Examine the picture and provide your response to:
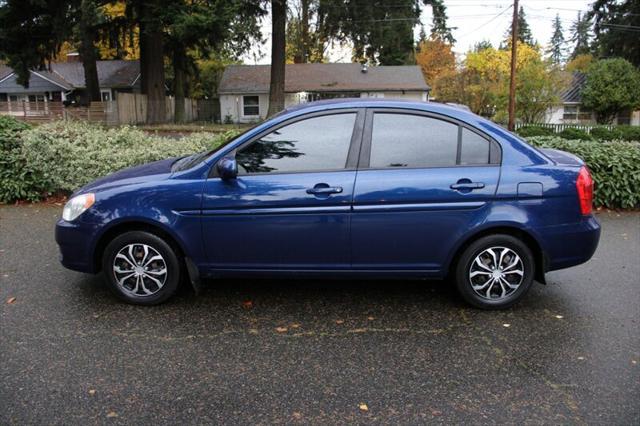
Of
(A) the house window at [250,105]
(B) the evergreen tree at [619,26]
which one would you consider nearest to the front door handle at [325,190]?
(A) the house window at [250,105]

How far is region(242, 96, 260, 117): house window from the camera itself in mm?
42000

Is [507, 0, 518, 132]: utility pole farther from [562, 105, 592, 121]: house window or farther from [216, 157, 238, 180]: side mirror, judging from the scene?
[216, 157, 238, 180]: side mirror

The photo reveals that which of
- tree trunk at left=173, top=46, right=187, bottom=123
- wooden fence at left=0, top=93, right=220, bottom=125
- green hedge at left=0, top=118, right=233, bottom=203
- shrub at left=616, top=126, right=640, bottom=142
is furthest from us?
tree trunk at left=173, top=46, right=187, bottom=123

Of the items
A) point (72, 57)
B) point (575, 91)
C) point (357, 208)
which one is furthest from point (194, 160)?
point (72, 57)

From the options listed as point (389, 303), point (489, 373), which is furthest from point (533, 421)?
point (389, 303)

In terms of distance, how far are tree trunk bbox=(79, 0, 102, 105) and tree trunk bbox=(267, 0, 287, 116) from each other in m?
8.00

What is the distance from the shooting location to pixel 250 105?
42.2 metres

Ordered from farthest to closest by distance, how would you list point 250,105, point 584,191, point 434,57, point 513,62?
point 434,57, point 250,105, point 513,62, point 584,191

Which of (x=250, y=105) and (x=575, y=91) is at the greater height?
(x=575, y=91)

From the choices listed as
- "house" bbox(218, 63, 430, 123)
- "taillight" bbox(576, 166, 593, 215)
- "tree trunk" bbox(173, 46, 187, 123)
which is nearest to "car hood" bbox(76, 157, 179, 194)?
"taillight" bbox(576, 166, 593, 215)

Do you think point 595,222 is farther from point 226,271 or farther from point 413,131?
point 226,271

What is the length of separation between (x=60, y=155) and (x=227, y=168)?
538cm

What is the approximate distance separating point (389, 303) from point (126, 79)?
44.7 metres

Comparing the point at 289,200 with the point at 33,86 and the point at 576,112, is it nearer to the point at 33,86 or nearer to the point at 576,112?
the point at 576,112
